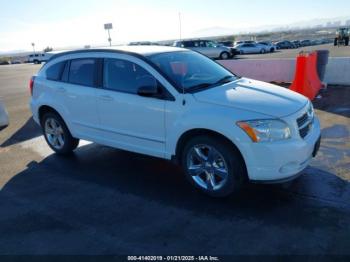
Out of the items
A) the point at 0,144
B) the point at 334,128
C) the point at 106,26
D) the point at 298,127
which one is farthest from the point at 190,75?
the point at 106,26

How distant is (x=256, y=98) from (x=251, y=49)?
122 ft

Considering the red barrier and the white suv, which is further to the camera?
the red barrier

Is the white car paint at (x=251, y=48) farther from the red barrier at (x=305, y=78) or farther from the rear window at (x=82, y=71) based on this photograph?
the rear window at (x=82, y=71)

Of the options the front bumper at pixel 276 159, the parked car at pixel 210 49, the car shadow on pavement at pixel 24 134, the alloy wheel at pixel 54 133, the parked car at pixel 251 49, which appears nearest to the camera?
the front bumper at pixel 276 159

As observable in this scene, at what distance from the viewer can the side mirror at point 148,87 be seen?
4.27m

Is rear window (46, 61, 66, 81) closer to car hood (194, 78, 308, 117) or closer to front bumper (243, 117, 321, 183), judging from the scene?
car hood (194, 78, 308, 117)

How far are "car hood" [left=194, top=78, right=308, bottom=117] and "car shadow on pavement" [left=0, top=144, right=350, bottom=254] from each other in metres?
1.07

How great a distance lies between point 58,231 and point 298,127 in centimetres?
288

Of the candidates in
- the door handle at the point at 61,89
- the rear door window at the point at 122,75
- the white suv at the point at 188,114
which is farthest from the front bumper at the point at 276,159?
the door handle at the point at 61,89

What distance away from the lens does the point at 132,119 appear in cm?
466

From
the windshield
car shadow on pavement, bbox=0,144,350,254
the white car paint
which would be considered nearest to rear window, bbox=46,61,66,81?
car shadow on pavement, bbox=0,144,350,254

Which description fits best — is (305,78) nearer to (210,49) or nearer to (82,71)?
(82,71)

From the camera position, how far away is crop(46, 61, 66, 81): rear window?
5.68 meters

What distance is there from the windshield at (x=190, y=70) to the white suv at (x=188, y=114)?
0.6 inches
